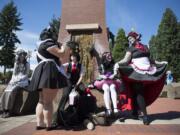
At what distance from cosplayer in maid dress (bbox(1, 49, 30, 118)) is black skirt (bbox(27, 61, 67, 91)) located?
2.06 m

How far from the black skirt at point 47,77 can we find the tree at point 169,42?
4244cm

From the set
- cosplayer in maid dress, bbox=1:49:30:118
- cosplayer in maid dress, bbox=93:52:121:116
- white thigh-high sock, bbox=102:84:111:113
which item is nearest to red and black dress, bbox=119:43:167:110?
cosplayer in maid dress, bbox=93:52:121:116

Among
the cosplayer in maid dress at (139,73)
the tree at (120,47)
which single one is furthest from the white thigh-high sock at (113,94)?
the tree at (120,47)

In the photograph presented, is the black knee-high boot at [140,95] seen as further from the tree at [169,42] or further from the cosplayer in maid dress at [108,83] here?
the tree at [169,42]

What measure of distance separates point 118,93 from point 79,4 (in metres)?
10.7

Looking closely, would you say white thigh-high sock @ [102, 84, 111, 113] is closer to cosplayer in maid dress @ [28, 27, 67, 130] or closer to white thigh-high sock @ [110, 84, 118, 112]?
white thigh-high sock @ [110, 84, 118, 112]

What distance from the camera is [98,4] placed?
15.6 m

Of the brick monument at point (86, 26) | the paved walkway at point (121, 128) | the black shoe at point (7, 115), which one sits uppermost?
the brick monument at point (86, 26)

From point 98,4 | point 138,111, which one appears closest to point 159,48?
point 98,4

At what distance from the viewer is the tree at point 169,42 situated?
152ft

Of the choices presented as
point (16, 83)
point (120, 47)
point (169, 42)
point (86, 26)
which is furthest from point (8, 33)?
point (16, 83)

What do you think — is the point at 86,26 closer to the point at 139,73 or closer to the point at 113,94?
the point at 113,94

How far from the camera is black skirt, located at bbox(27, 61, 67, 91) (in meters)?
4.79

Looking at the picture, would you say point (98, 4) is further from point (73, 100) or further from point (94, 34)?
point (73, 100)
